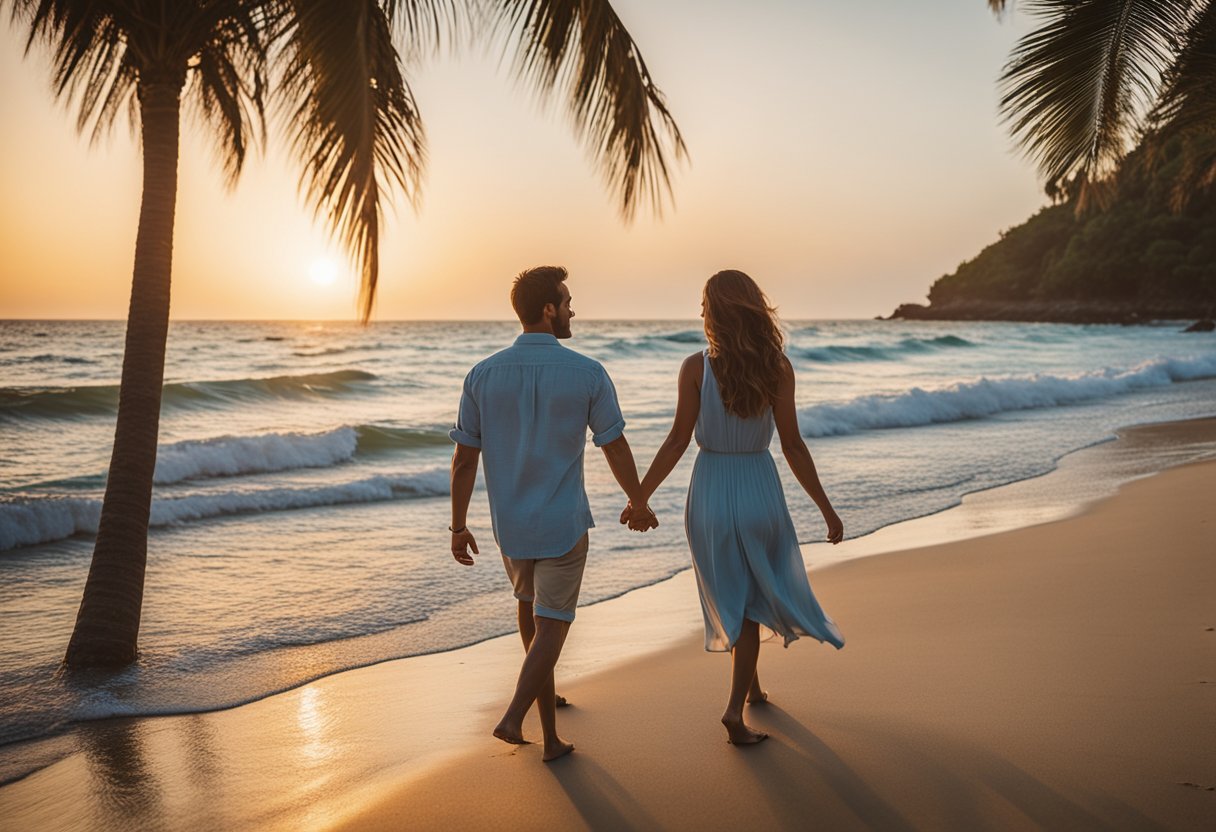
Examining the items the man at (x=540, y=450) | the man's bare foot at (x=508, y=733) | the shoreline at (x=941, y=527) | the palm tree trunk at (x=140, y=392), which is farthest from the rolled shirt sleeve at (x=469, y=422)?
the palm tree trunk at (x=140, y=392)

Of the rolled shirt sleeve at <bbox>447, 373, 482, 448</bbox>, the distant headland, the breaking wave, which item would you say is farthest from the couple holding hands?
the distant headland

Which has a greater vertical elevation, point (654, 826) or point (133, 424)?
point (133, 424)

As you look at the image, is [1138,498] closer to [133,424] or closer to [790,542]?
[790,542]

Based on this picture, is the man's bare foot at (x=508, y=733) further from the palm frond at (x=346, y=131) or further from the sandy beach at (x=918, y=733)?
the palm frond at (x=346, y=131)

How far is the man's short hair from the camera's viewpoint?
3744 mm

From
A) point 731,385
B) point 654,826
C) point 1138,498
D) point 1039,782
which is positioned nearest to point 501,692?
point 654,826

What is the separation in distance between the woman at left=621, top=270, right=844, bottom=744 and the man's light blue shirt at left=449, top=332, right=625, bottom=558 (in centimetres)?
31

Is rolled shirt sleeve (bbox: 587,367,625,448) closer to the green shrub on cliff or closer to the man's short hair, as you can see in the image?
the man's short hair

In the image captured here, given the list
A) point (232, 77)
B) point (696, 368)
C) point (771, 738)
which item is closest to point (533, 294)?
point (696, 368)

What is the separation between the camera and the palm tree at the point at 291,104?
4594 millimetres

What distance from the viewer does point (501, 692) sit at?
16.2 ft

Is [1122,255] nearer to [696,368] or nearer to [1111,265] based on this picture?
[1111,265]

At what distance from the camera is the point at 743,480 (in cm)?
391

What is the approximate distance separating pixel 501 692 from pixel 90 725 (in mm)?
1989
